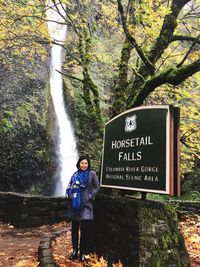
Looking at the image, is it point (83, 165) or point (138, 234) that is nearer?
point (138, 234)

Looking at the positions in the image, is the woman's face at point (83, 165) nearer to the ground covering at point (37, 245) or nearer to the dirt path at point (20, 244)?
the ground covering at point (37, 245)

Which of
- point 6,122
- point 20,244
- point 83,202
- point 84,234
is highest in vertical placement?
point 6,122

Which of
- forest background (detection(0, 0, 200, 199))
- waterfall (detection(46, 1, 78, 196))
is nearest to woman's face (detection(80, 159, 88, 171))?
forest background (detection(0, 0, 200, 199))

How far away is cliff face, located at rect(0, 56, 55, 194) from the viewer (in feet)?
43.2

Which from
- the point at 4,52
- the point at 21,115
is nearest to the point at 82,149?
the point at 21,115

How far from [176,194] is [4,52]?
13459 millimetres

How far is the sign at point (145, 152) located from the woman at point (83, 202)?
0.32m

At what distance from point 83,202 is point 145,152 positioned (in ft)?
4.73

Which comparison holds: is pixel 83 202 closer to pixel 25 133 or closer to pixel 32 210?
pixel 32 210

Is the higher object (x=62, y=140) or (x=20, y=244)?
(x=62, y=140)

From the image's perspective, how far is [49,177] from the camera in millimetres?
14812

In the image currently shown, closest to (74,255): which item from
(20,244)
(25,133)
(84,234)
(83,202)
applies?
(84,234)

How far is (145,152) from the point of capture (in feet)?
14.4

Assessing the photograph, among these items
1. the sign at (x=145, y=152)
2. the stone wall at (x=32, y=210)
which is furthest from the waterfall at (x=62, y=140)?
the sign at (x=145, y=152)
